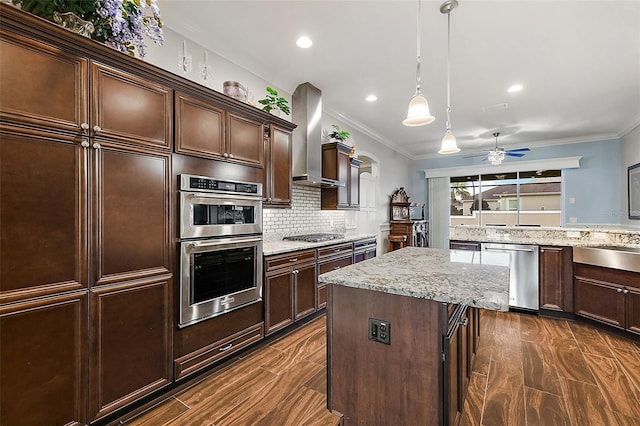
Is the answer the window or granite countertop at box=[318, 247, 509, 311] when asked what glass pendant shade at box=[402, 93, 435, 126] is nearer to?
granite countertop at box=[318, 247, 509, 311]

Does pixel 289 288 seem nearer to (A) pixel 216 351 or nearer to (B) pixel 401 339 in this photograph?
(A) pixel 216 351

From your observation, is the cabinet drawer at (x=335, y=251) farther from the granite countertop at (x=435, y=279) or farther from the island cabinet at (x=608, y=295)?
the island cabinet at (x=608, y=295)

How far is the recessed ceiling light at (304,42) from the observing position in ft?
9.14

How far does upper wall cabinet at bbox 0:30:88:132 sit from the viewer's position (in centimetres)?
134

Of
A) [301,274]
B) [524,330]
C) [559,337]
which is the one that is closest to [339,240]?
[301,274]

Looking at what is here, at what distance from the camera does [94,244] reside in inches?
63.6

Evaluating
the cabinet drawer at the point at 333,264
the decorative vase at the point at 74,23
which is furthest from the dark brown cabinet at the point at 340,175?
the decorative vase at the point at 74,23

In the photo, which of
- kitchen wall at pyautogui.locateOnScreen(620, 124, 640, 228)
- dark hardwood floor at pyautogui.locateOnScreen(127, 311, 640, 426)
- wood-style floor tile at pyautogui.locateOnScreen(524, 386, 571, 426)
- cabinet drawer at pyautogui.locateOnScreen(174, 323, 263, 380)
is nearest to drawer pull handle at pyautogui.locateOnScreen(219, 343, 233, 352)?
cabinet drawer at pyautogui.locateOnScreen(174, 323, 263, 380)

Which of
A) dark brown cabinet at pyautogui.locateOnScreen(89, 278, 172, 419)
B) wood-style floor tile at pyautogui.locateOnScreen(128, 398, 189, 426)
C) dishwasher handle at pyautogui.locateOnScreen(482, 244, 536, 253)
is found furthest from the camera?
dishwasher handle at pyautogui.locateOnScreen(482, 244, 536, 253)

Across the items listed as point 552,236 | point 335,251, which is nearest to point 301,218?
point 335,251

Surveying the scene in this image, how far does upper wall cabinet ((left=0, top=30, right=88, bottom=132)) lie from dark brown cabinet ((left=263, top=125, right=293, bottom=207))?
1560 mm

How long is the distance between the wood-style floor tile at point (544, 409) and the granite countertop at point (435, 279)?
0.93 m

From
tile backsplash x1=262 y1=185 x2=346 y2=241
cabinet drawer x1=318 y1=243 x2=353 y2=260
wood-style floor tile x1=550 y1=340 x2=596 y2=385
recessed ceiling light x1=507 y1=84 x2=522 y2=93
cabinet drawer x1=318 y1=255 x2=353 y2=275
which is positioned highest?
recessed ceiling light x1=507 y1=84 x2=522 y2=93

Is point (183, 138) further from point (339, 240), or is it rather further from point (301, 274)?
point (339, 240)
